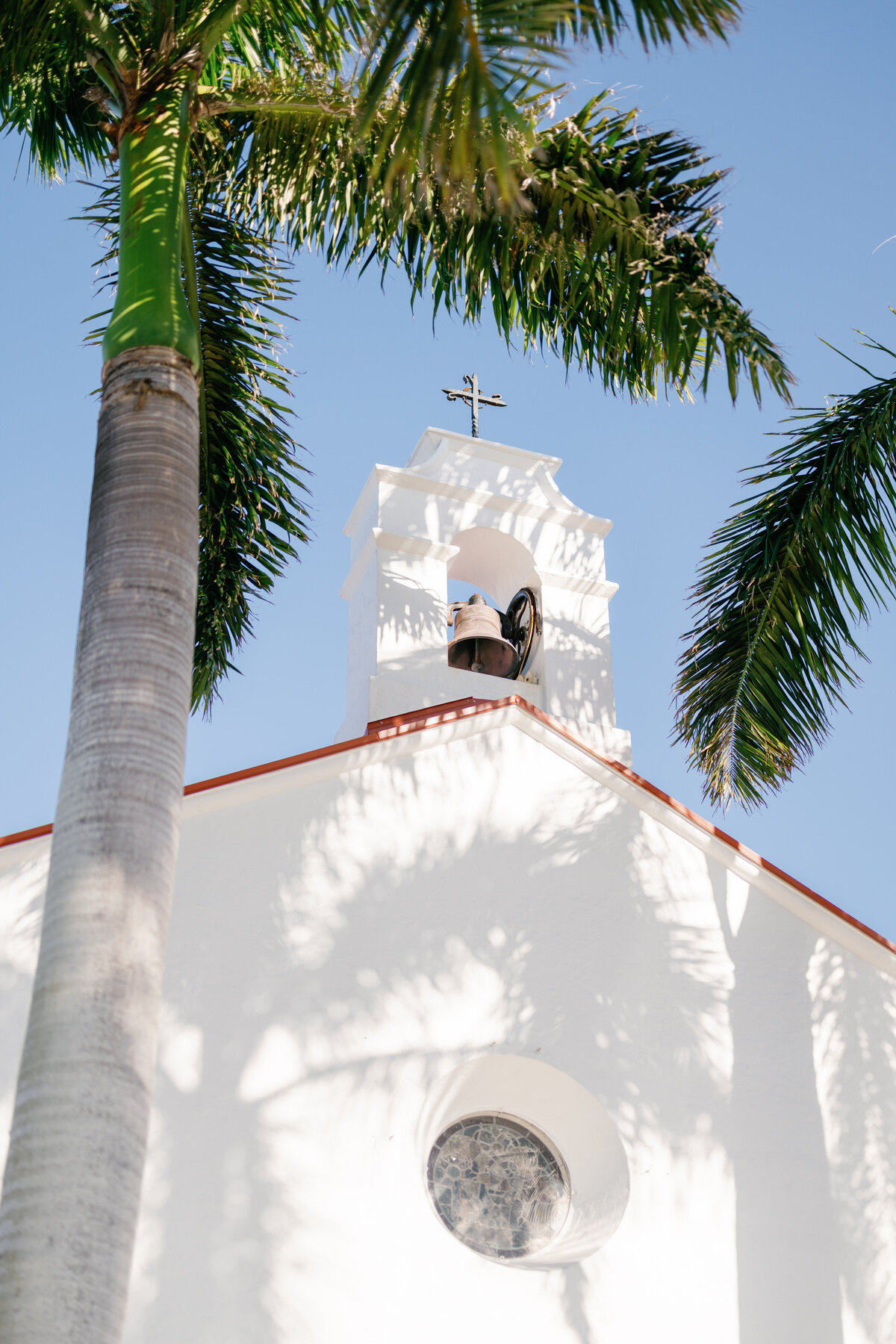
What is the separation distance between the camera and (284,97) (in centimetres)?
707

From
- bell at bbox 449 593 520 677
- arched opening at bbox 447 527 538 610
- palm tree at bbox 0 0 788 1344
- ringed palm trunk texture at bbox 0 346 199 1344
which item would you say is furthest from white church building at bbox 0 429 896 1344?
arched opening at bbox 447 527 538 610

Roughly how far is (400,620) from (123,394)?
6447mm

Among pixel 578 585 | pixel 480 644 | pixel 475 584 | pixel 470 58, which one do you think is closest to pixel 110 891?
pixel 470 58

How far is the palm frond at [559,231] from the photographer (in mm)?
6281

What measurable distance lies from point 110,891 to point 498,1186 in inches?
183

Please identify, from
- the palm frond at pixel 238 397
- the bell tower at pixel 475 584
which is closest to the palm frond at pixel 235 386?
the palm frond at pixel 238 397

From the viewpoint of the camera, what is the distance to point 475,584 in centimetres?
1334

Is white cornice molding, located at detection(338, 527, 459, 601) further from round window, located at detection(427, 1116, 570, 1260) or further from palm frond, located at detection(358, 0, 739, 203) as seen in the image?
palm frond, located at detection(358, 0, 739, 203)

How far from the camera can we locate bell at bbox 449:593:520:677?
37.7 feet

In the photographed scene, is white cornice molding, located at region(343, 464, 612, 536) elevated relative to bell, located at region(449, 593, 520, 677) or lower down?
elevated

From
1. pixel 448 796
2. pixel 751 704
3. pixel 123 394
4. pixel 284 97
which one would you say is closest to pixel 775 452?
pixel 751 704

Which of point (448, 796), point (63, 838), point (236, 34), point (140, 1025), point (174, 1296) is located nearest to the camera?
point (140, 1025)

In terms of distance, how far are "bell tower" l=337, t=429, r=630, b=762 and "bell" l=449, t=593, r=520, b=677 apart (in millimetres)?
21

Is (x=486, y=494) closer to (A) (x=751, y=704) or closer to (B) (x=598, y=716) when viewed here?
(B) (x=598, y=716)
